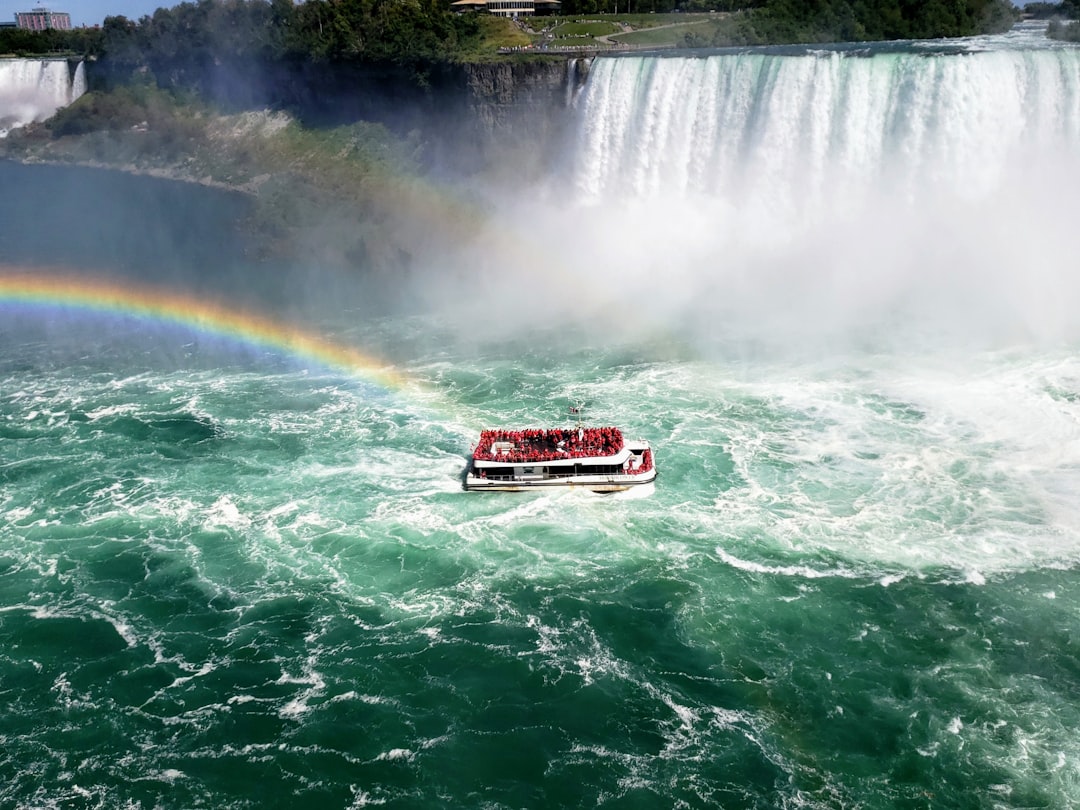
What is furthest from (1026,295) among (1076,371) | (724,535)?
(724,535)

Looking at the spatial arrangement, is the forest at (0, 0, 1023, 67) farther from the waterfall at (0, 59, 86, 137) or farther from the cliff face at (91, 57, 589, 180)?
the waterfall at (0, 59, 86, 137)

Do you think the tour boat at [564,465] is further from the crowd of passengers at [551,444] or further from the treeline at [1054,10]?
the treeline at [1054,10]

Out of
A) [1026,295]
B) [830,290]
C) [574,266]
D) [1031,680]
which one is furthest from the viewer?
[574,266]

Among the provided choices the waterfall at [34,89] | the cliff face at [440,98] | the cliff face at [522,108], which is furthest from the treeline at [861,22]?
the waterfall at [34,89]

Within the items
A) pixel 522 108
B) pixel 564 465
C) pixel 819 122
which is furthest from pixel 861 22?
pixel 564 465

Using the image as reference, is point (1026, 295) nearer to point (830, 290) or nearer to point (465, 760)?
point (830, 290)

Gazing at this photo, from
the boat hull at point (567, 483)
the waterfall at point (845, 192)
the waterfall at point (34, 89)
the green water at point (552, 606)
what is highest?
the waterfall at point (34, 89)
